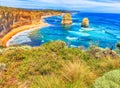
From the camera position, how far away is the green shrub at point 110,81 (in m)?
6.09

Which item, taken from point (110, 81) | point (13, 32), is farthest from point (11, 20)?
point (110, 81)

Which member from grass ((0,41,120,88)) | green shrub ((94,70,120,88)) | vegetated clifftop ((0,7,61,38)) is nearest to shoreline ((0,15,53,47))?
vegetated clifftop ((0,7,61,38))

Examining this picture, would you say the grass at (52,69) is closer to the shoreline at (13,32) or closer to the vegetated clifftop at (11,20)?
the shoreline at (13,32)

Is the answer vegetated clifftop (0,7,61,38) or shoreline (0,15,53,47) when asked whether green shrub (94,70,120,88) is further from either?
vegetated clifftop (0,7,61,38)

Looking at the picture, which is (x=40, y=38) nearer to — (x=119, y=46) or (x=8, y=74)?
(x=119, y=46)

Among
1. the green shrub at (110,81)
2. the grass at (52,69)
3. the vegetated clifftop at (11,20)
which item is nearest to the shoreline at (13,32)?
the vegetated clifftop at (11,20)

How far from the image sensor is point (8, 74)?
794 cm

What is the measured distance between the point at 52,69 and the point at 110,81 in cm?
223

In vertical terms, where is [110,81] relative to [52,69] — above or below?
above

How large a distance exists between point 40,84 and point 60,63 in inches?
85.8

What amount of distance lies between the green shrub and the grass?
0.35 meters

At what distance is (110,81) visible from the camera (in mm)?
6254

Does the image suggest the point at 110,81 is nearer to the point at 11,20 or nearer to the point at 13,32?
the point at 13,32

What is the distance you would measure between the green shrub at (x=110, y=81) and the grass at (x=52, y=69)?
13.9 inches
